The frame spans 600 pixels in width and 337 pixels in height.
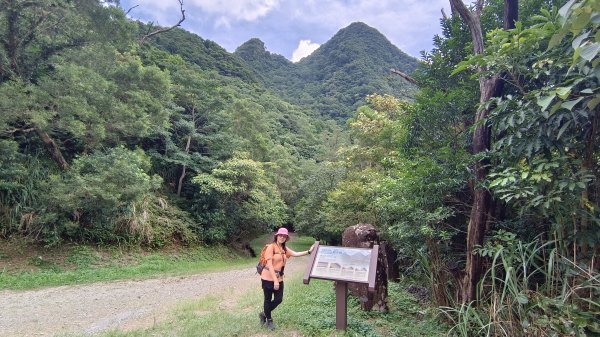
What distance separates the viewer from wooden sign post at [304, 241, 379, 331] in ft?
13.0

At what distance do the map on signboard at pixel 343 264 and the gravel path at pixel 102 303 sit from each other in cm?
279

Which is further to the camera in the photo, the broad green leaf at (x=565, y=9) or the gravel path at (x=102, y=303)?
the gravel path at (x=102, y=303)

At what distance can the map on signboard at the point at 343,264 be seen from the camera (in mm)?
3963

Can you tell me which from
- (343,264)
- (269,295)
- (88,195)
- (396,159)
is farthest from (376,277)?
(88,195)

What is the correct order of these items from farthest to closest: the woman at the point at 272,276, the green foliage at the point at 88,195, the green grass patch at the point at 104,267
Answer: the green foliage at the point at 88,195
the green grass patch at the point at 104,267
the woman at the point at 272,276

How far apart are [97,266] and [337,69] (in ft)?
160

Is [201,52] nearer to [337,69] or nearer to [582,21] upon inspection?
[337,69]

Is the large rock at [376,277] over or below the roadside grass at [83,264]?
over

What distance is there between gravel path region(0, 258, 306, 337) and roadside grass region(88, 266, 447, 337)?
642mm

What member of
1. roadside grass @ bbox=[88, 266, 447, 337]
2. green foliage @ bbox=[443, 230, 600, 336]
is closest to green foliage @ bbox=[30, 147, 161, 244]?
roadside grass @ bbox=[88, 266, 447, 337]

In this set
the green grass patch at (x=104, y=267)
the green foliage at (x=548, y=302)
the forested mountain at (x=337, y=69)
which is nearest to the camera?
the green foliage at (x=548, y=302)

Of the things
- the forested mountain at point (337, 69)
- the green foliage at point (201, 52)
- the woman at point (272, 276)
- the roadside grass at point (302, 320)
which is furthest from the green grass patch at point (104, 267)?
the forested mountain at point (337, 69)

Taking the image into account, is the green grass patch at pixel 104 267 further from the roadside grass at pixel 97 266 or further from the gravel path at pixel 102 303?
the gravel path at pixel 102 303

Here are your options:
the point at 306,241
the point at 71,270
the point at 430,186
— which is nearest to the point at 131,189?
the point at 71,270
